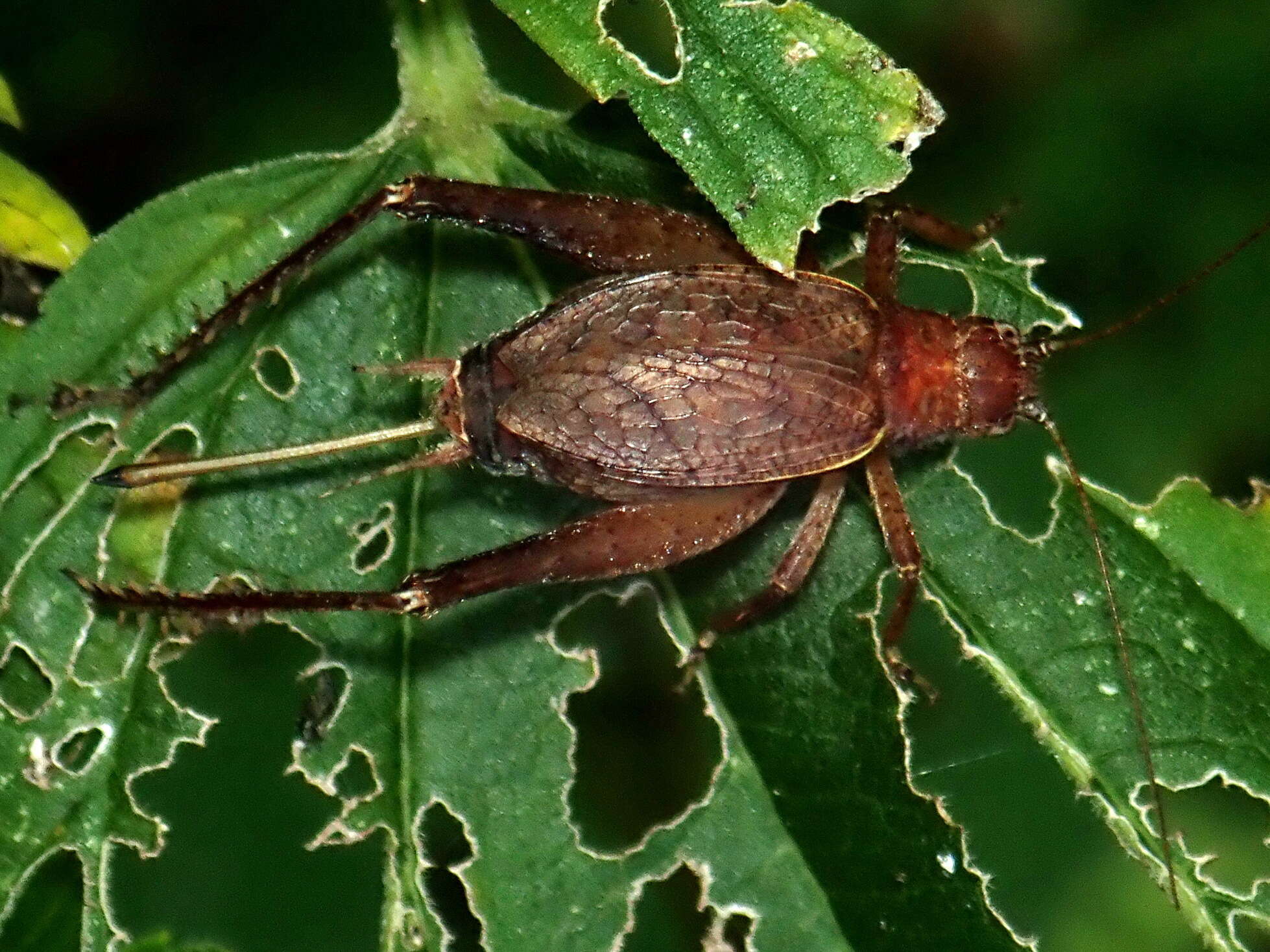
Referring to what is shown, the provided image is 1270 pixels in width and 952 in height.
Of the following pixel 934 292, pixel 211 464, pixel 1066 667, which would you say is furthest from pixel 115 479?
pixel 934 292

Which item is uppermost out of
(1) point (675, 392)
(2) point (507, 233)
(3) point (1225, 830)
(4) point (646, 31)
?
(4) point (646, 31)

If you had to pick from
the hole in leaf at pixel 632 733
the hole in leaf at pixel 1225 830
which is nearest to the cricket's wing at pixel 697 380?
the hole in leaf at pixel 632 733

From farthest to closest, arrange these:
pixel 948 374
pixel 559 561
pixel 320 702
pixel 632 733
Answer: pixel 632 733 → pixel 948 374 → pixel 320 702 → pixel 559 561

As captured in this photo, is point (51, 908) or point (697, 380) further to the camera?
point (697, 380)

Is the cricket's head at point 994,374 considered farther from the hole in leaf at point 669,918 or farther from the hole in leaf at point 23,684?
the hole in leaf at point 23,684

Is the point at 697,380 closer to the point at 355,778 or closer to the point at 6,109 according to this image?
the point at 355,778

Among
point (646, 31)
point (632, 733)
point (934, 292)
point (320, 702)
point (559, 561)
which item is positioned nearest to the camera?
point (559, 561)

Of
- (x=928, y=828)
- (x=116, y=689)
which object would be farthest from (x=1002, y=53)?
(x=116, y=689)
